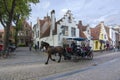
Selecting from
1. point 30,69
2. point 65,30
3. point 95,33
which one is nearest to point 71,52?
point 30,69

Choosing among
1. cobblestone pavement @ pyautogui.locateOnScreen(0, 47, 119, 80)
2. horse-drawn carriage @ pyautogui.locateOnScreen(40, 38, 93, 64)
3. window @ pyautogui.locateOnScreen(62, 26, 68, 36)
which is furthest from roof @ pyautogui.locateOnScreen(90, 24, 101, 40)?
cobblestone pavement @ pyautogui.locateOnScreen(0, 47, 119, 80)

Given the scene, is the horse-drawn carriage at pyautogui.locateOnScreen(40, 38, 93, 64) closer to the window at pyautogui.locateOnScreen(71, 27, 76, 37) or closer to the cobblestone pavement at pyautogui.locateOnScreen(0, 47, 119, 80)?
the cobblestone pavement at pyautogui.locateOnScreen(0, 47, 119, 80)

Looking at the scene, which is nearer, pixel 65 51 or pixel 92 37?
pixel 65 51

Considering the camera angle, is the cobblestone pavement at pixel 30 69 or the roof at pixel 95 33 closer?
the cobblestone pavement at pixel 30 69

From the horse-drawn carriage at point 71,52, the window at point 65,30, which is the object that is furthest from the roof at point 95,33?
the horse-drawn carriage at point 71,52

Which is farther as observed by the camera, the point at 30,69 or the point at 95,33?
the point at 95,33

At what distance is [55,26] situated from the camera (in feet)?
166

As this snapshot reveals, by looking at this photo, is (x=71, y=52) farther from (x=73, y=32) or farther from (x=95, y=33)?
(x=95, y=33)

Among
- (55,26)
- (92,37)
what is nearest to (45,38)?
(55,26)

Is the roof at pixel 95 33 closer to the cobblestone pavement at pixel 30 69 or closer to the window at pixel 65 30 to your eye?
the window at pixel 65 30

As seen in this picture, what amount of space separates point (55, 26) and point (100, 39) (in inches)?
926

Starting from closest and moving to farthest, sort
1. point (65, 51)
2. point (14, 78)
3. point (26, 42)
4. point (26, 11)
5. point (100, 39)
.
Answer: point (14, 78), point (65, 51), point (26, 11), point (100, 39), point (26, 42)

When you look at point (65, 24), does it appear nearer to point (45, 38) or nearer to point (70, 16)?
point (70, 16)

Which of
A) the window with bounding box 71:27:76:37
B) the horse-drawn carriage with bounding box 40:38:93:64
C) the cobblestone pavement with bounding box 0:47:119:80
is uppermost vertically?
the window with bounding box 71:27:76:37
